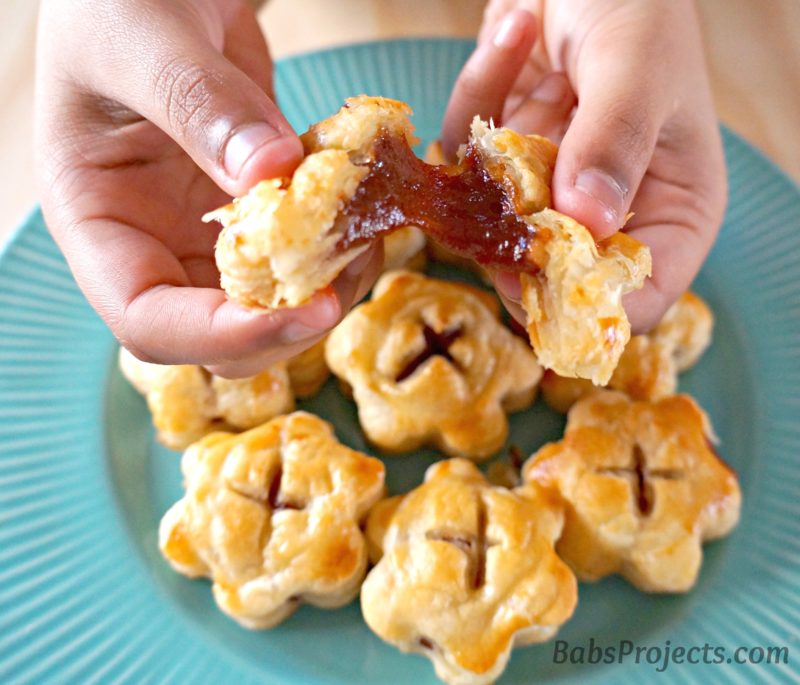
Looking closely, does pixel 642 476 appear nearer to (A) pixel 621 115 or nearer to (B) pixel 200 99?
(A) pixel 621 115

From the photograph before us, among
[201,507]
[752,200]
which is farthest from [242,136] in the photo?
[752,200]

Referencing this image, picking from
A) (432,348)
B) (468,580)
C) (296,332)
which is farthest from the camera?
(432,348)

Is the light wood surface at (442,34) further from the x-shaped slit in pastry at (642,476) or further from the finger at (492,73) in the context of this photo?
the x-shaped slit in pastry at (642,476)

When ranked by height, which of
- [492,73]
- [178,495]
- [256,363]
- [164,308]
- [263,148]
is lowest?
[178,495]

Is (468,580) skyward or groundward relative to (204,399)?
groundward

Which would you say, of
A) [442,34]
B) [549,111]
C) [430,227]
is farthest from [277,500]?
[442,34]

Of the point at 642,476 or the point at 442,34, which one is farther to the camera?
the point at 442,34


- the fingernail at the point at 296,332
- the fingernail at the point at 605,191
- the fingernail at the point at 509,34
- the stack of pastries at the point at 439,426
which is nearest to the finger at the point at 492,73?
the fingernail at the point at 509,34
